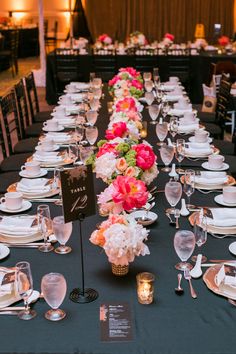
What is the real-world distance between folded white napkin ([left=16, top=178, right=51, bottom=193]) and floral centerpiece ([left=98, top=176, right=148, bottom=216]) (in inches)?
28.9

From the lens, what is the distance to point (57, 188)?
275 cm

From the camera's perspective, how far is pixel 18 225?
7.53 ft

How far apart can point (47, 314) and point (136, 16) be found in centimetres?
1420

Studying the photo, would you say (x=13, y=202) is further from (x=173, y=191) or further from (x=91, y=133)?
(x=91, y=133)

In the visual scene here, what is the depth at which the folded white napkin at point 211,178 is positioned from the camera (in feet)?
9.21

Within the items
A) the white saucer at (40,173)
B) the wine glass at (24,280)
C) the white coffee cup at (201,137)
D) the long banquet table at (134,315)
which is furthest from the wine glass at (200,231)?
the white coffee cup at (201,137)

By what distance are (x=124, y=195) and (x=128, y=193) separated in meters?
0.02

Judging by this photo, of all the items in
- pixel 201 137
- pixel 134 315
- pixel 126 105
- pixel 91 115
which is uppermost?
pixel 126 105

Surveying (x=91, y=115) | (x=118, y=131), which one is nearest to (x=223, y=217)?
(x=118, y=131)

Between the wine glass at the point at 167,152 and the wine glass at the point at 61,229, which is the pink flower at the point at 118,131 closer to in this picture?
the wine glass at the point at 167,152

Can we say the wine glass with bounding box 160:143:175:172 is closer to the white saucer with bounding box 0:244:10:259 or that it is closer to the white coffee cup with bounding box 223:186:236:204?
the white coffee cup with bounding box 223:186:236:204

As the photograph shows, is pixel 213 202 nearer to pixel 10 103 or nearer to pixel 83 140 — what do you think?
pixel 83 140

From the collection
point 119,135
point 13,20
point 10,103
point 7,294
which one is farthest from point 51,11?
point 7,294

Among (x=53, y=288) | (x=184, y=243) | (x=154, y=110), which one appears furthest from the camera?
(x=154, y=110)
